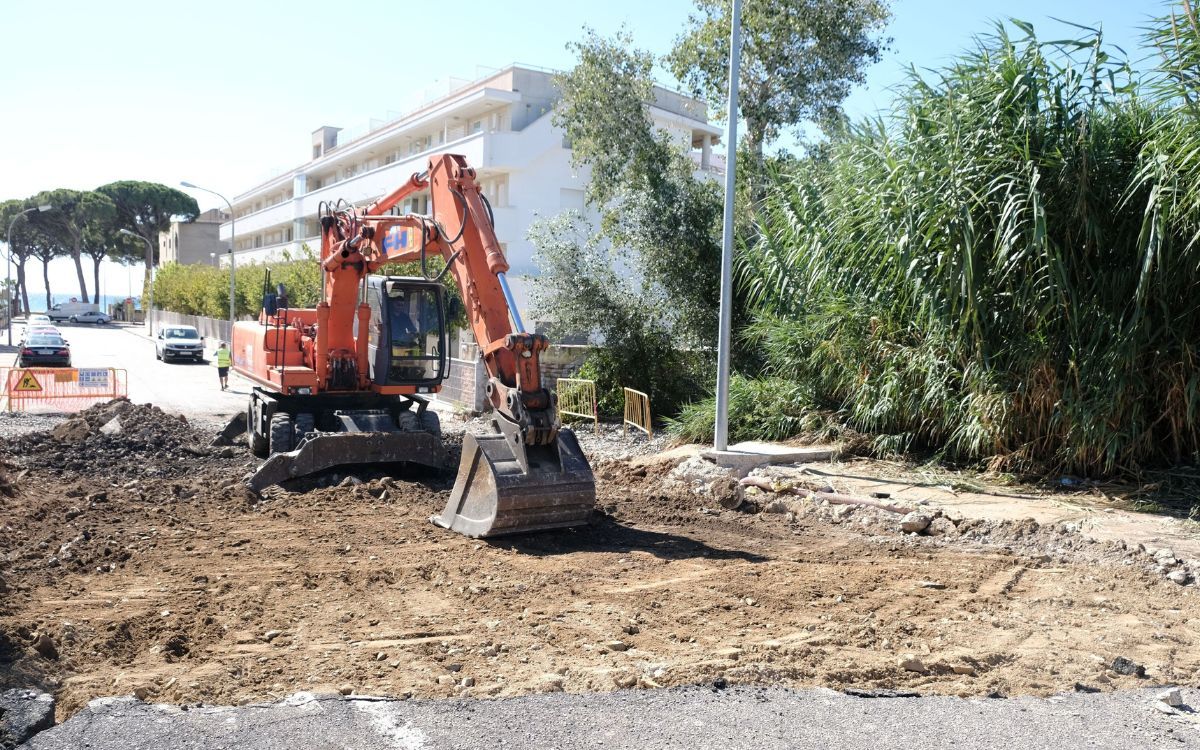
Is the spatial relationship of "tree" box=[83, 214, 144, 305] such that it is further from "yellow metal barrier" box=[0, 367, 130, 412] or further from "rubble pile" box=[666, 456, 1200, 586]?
"rubble pile" box=[666, 456, 1200, 586]

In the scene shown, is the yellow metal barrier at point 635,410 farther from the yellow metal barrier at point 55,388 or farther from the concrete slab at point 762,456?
the yellow metal barrier at point 55,388

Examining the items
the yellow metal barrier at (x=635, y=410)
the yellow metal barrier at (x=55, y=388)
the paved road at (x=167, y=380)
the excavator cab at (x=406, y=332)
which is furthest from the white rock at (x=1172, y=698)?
the yellow metal barrier at (x=55, y=388)

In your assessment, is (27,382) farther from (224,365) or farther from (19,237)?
(19,237)

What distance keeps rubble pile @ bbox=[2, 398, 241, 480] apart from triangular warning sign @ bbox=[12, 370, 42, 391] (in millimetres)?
3895

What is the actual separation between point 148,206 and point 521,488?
8763 centimetres

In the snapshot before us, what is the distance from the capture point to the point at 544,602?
7.06 meters

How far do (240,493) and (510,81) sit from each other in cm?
3002

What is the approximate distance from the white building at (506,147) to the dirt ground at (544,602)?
17744 mm

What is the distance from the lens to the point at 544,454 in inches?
345

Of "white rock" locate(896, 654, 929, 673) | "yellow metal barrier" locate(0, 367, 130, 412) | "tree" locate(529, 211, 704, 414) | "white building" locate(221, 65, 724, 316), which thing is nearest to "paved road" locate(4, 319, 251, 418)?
"yellow metal barrier" locate(0, 367, 130, 412)

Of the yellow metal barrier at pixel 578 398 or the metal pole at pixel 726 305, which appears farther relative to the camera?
the yellow metal barrier at pixel 578 398

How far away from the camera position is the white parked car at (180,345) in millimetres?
38562

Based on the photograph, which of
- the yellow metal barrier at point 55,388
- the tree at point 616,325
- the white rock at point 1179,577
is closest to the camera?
the white rock at point 1179,577

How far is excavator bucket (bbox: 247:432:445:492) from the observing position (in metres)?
11.3
